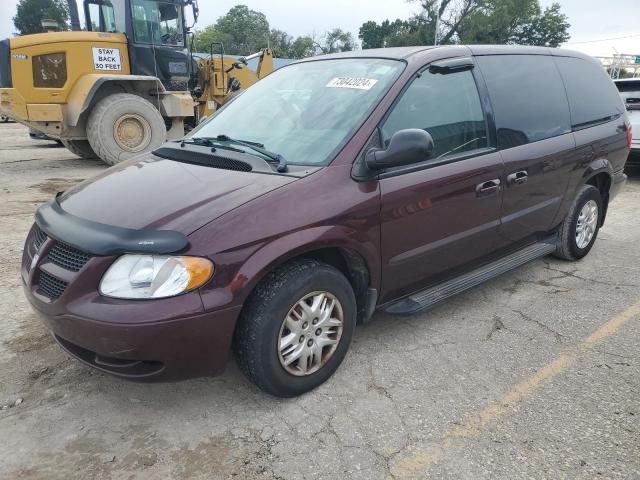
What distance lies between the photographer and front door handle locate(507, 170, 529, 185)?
138 inches

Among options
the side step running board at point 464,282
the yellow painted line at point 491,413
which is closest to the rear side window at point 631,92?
the side step running board at point 464,282

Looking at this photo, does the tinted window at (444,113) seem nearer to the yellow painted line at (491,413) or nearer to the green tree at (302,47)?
the yellow painted line at (491,413)

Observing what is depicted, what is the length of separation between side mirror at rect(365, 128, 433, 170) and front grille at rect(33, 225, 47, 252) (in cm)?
174

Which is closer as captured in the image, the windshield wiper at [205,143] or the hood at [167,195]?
the hood at [167,195]

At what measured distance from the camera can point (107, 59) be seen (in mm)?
9000

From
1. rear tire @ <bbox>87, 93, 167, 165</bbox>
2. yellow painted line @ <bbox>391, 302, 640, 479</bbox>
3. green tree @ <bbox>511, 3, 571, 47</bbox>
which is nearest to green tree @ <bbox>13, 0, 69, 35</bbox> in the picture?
green tree @ <bbox>511, 3, 571, 47</bbox>

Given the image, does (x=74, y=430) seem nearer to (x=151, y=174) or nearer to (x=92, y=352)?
(x=92, y=352)

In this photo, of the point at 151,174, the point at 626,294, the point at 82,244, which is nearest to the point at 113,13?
the point at 151,174

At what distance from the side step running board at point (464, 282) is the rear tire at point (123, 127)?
6.89 m

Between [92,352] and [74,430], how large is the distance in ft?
1.35

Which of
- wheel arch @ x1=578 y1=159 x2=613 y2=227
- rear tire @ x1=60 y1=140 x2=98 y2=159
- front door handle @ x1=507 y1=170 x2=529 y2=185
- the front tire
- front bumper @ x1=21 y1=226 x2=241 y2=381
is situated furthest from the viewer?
rear tire @ x1=60 y1=140 x2=98 y2=159

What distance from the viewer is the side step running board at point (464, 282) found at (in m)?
3.09

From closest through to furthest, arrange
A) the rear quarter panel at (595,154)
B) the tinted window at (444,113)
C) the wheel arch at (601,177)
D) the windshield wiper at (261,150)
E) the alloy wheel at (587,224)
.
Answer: the windshield wiper at (261,150) → the tinted window at (444,113) → the rear quarter panel at (595,154) → the wheel arch at (601,177) → the alloy wheel at (587,224)

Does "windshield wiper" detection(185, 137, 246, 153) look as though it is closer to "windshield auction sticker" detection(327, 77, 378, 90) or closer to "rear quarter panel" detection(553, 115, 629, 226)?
"windshield auction sticker" detection(327, 77, 378, 90)
